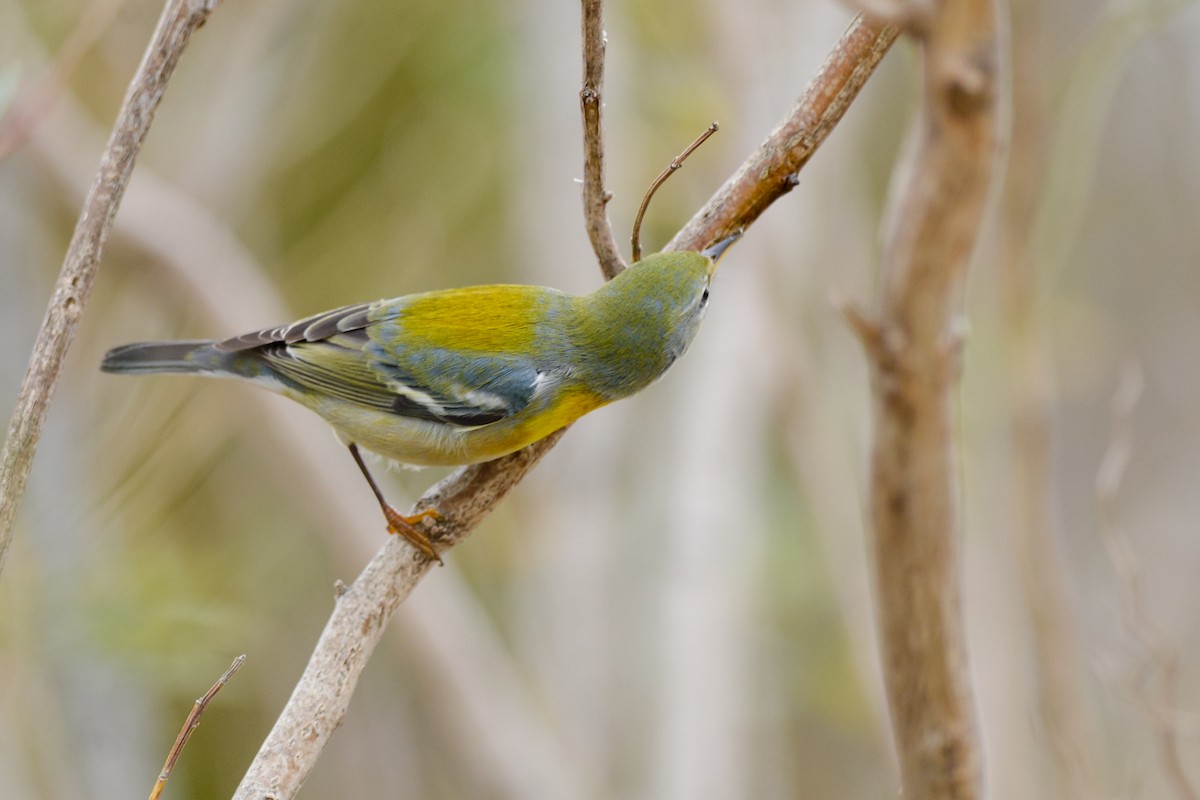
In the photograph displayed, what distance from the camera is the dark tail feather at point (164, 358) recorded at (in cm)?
300

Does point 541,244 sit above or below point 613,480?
above

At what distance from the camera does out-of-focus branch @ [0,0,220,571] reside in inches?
58.2

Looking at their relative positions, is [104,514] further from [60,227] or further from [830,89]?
[830,89]

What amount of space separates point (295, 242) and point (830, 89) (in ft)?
13.9

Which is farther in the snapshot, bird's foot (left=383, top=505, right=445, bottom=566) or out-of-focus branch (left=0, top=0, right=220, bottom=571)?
bird's foot (left=383, top=505, right=445, bottom=566)

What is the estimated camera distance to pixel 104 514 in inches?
161

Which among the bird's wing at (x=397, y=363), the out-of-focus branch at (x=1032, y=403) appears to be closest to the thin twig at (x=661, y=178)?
the bird's wing at (x=397, y=363)

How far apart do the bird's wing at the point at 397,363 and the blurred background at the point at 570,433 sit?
1232 millimetres

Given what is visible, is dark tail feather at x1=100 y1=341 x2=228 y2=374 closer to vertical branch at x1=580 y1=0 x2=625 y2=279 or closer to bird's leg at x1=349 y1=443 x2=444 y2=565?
bird's leg at x1=349 y1=443 x2=444 y2=565

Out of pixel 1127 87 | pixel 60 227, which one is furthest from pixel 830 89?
pixel 1127 87

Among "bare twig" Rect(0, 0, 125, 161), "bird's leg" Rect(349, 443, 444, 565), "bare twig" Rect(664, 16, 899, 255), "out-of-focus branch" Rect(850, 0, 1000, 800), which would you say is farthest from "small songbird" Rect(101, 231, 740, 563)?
"bare twig" Rect(0, 0, 125, 161)

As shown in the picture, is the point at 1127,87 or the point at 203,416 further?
the point at 1127,87

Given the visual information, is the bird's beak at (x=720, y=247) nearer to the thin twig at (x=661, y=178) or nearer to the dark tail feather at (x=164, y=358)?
the thin twig at (x=661, y=178)

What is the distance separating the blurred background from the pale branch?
1341 millimetres
